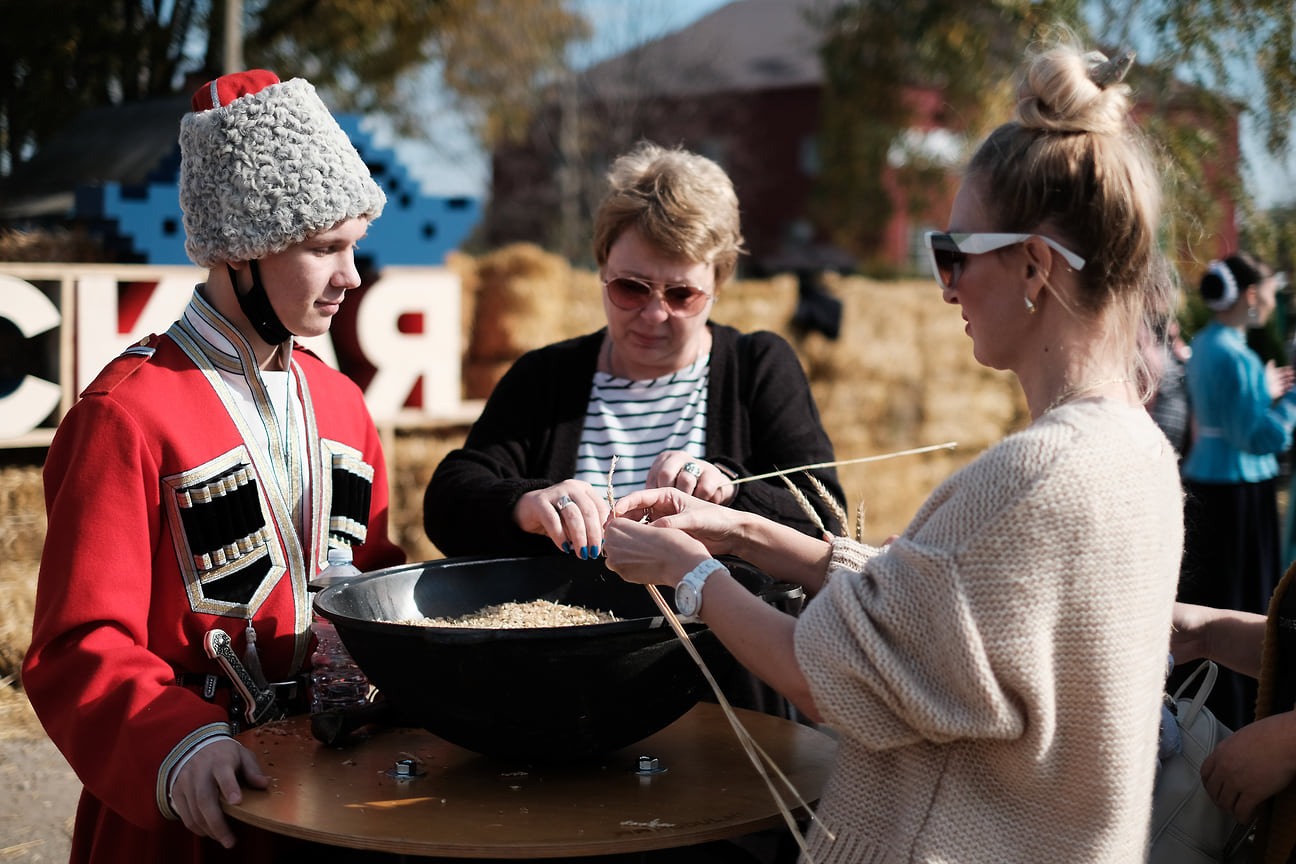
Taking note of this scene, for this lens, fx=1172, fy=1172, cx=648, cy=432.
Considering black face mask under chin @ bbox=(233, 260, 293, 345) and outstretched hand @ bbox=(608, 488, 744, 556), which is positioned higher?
black face mask under chin @ bbox=(233, 260, 293, 345)

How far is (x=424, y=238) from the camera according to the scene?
757 centimetres

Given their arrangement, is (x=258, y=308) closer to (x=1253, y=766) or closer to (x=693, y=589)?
(x=693, y=589)

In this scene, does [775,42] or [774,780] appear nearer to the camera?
[774,780]

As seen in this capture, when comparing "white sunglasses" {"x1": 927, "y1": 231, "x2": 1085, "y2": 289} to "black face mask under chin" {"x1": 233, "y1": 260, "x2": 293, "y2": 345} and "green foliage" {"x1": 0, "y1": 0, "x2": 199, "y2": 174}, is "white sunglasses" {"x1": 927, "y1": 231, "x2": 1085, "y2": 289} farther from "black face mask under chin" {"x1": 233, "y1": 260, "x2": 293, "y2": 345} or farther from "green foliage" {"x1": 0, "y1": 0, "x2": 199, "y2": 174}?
"green foliage" {"x1": 0, "y1": 0, "x2": 199, "y2": 174}

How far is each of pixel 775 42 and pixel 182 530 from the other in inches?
1467

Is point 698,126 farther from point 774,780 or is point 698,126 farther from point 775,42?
point 774,780

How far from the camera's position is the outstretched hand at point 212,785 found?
1763 millimetres

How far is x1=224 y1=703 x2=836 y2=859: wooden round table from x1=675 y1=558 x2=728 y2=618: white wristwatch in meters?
0.31

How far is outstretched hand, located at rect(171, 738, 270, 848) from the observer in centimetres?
176

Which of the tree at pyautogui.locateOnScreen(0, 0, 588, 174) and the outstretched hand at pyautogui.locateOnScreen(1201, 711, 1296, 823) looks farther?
the tree at pyautogui.locateOnScreen(0, 0, 588, 174)

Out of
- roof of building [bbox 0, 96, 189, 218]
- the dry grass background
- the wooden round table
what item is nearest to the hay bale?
the dry grass background

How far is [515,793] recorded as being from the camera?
182 cm

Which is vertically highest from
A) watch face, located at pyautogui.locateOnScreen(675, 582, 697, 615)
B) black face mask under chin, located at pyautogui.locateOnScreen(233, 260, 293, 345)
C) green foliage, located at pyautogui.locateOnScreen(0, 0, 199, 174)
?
green foliage, located at pyautogui.locateOnScreen(0, 0, 199, 174)

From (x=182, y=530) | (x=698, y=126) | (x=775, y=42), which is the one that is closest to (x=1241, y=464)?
(x=182, y=530)
